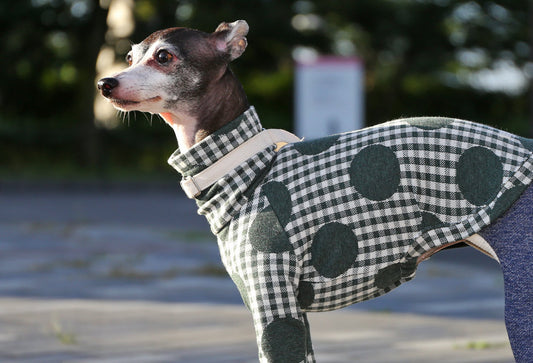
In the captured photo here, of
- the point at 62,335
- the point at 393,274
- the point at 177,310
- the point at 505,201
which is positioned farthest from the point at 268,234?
the point at 177,310

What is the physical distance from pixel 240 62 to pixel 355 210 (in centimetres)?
2483

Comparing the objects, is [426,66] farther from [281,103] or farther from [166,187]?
[166,187]

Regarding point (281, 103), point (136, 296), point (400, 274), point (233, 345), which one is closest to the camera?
point (400, 274)

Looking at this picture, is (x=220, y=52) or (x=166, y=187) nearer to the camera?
(x=220, y=52)

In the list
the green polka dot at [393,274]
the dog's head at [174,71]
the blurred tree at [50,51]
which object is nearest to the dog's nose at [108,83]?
the dog's head at [174,71]

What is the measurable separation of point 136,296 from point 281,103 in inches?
919

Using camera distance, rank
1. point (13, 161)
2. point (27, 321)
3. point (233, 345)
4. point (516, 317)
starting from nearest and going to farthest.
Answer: point (516, 317)
point (233, 345)
point (27, 321)
point (13, 161)

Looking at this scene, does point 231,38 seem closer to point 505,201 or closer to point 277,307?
point 277,307

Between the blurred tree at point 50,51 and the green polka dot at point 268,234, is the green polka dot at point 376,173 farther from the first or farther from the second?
the blurred tree at point 50,51

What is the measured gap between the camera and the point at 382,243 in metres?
3.25

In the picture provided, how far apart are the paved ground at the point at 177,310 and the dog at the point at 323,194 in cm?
224

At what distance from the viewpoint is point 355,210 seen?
3250 millimetres

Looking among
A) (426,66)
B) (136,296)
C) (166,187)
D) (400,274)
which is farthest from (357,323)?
(426,66)

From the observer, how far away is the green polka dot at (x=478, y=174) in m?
3.16
